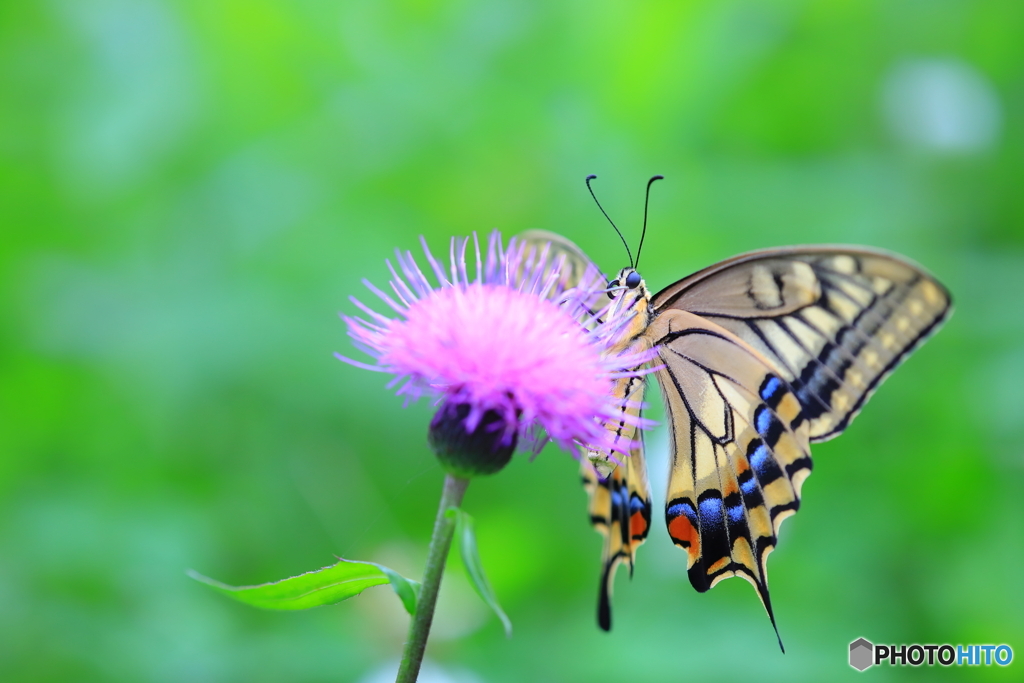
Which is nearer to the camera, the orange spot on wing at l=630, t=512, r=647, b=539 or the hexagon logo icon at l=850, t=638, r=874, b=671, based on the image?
the orange spot on wing at l=630, t=512, r=647, b=539


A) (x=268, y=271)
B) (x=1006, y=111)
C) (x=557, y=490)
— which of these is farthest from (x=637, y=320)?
(x=1006, y=111)

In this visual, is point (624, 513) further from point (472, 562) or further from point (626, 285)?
point (472, 562)

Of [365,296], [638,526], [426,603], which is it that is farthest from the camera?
[365,296]

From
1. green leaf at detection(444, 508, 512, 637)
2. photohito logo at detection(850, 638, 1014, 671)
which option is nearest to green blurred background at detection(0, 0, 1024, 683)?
photohito logo at detection(850, 638, 1014, 671)

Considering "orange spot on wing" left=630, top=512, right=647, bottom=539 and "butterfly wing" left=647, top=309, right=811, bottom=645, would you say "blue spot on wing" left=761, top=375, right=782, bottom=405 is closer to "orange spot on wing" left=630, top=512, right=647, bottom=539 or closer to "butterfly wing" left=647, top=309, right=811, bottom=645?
"butterfly wing" left=647, top=309, right=811, bottom=645

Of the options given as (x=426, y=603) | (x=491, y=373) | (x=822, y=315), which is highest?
(x=822, y=315)

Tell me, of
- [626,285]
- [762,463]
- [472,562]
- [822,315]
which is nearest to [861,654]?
[762,463]

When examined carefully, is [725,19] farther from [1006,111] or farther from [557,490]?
[557,490]
